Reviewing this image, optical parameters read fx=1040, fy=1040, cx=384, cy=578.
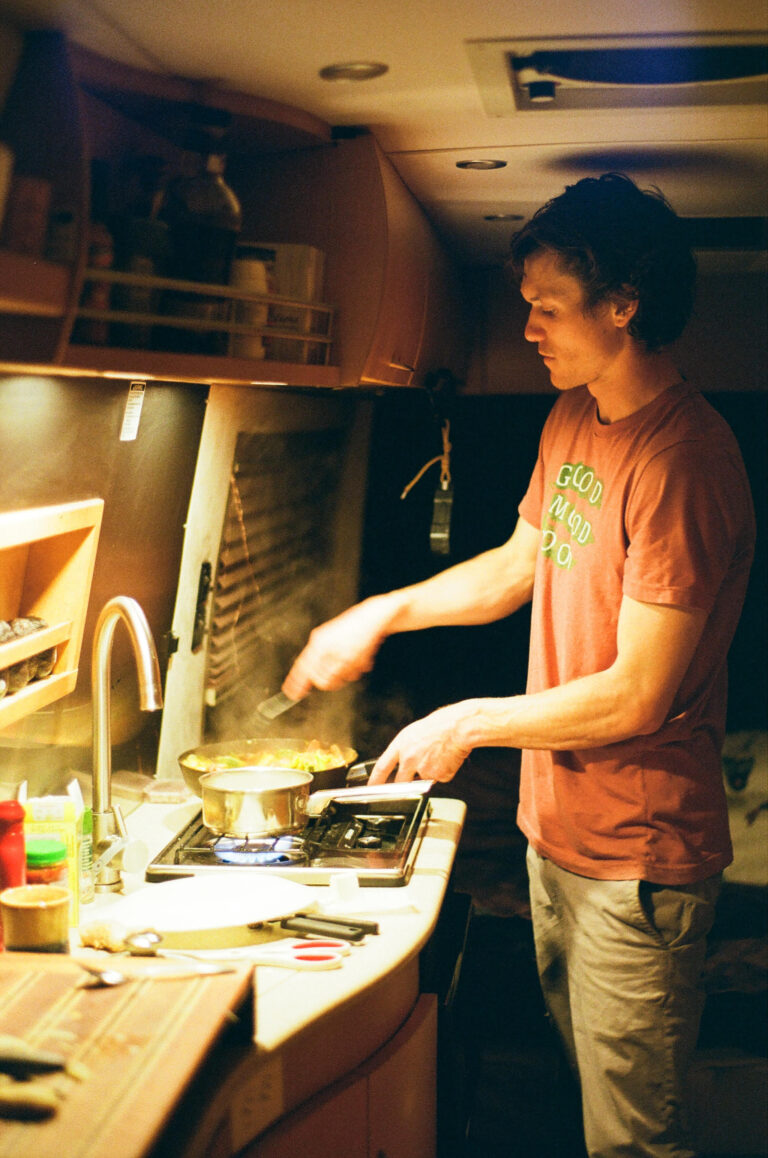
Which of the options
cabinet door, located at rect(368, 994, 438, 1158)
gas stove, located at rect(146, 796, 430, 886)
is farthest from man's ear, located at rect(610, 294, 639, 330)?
cabinet door, located at rect(368, 994, 438, 1158)

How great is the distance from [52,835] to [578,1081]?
1.24 m

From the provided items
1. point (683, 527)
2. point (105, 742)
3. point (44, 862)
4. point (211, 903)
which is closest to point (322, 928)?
point (211, 903)

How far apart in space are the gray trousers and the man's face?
0.97m

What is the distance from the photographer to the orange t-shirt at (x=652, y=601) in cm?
183

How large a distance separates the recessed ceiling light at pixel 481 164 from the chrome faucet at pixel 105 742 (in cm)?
117

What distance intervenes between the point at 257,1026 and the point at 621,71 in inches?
61.8

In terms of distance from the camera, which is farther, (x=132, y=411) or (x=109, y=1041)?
(x=132, y=411)

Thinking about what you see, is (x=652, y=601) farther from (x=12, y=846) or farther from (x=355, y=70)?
(x=12, y=846)

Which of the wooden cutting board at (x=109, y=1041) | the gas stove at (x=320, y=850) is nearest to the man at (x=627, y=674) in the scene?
the gas stove at (x=320, y=850)

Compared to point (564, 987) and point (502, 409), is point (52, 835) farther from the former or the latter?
point (502, 409)

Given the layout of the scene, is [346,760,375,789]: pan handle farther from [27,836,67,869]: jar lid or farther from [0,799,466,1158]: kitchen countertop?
[27,836,67,869]: jar lid

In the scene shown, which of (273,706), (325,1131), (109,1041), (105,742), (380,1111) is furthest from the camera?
(273,706)

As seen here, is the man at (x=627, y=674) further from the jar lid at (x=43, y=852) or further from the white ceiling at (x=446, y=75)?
the jar lid at (x=43, y=852)

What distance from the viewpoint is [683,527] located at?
181 cm
